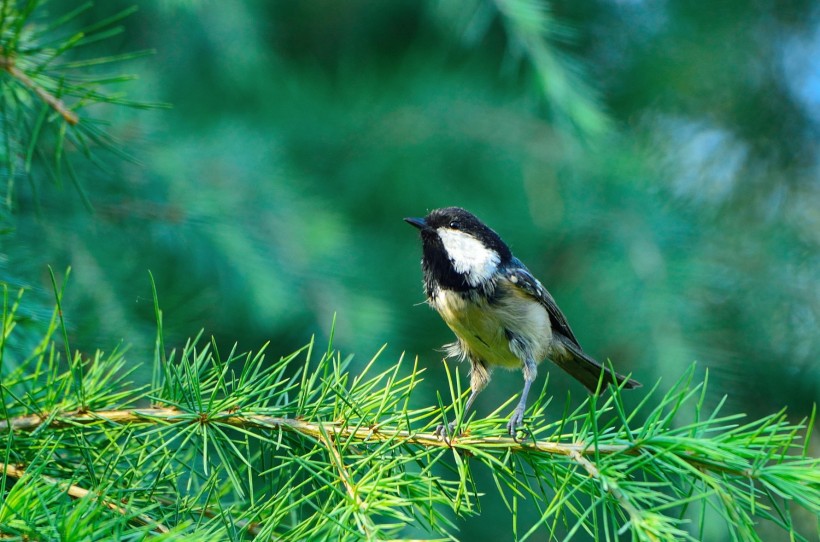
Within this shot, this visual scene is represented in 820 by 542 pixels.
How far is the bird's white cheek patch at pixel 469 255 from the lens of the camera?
249 cm

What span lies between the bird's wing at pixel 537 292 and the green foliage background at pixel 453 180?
54 centimetres

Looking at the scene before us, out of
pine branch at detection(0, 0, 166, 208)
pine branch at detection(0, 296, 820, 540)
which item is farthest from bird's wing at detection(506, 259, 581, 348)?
pine branch at detection(0, 0, 166, 208)

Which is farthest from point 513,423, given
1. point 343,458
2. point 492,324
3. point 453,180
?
point 453,180

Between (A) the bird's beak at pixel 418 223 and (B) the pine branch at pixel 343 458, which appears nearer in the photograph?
(B) the pine branch at pixel 343 458

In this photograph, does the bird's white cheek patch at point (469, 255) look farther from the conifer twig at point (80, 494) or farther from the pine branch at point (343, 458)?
the conifer twig at point (80, 494)

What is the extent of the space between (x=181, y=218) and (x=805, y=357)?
111 inches

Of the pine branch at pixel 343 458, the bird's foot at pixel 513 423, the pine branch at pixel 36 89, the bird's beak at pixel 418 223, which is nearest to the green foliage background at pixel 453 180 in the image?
the pine branch at pixel 36 89

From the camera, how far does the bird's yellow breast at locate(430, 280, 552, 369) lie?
95.7 inches

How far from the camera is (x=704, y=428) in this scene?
1.25m

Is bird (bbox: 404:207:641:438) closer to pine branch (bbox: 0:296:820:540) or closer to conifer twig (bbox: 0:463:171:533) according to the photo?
pine branch (bbox: 0:296:820:540)

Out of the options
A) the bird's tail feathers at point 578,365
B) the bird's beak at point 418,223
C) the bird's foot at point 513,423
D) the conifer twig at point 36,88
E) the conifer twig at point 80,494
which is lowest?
the bird's tail feathers at point 578,365

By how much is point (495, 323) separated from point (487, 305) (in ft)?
0.20

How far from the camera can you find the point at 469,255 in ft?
8.39

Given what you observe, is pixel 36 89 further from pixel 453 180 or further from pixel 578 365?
pixel 453 180
